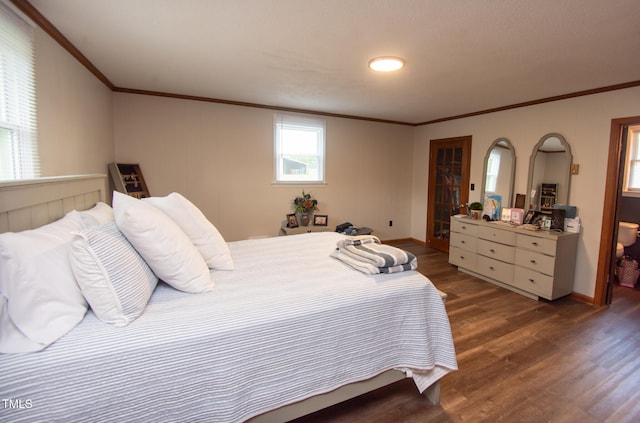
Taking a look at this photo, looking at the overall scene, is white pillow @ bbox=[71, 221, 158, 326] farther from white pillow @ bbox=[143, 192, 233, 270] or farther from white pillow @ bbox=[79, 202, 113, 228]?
white pillow @ bbox=[143, 192, 233, 270]

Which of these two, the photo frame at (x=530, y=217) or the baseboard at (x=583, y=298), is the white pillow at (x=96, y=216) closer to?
the photo frame at (x=530, y=217)

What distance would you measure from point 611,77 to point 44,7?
4579 millimetres

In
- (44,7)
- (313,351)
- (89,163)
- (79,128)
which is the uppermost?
(44,7)

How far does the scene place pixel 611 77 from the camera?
281 centimetres

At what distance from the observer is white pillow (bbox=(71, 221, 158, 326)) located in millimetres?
1124

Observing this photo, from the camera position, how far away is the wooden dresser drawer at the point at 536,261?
3189 mm

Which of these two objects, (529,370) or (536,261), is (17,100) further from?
(536,261)

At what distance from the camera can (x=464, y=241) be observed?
4203mm

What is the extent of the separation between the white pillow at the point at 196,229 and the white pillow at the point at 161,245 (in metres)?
0.23

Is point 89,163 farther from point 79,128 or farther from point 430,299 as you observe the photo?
point 430,299

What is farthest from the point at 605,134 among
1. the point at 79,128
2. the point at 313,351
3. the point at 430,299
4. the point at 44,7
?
the point at 79,128

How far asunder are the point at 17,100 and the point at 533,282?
4.75 m

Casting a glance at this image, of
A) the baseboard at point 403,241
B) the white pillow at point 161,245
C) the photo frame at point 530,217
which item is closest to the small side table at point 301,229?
the baseboard at point 403,241

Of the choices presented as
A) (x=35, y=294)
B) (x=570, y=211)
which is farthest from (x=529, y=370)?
(x=35, y=294)
